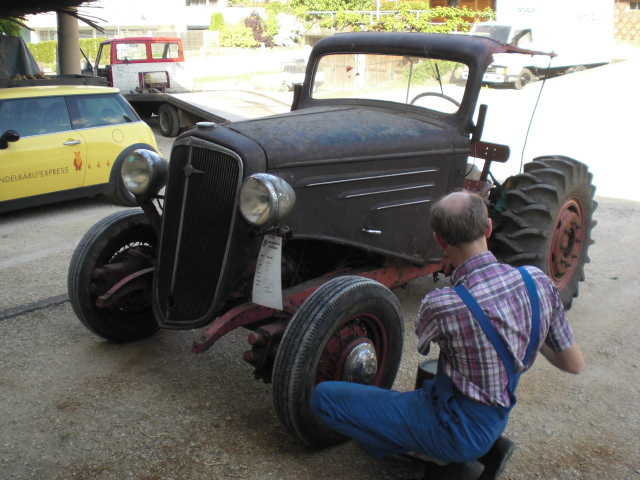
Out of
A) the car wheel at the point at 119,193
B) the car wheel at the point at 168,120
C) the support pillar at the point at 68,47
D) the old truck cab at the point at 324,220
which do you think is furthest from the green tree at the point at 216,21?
the old truck cab at the point at 324,220

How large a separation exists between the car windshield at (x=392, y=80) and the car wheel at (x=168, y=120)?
8.36 m

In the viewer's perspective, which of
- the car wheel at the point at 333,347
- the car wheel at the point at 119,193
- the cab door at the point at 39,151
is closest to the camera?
the car wheel at the point at 333,347

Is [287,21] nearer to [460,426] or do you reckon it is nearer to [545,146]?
[545,146]

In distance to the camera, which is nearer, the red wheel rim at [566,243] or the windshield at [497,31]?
the red wheel rim at [566,243]

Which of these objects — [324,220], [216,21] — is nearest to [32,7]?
[324,220]

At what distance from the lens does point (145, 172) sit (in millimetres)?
3953

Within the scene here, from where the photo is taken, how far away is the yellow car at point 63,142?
7.35 metres

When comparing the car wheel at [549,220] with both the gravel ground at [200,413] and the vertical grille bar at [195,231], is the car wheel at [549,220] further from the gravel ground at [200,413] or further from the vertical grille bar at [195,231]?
the vertical grille bar at [195,231]

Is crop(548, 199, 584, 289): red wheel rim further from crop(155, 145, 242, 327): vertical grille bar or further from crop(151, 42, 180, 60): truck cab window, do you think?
crop(151, 42, 180, 60): truck cab window

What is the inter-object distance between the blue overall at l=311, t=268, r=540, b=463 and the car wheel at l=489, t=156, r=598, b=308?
222 cm

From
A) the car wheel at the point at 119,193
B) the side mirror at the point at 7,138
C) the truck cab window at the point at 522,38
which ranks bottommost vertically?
the car wheel at the point at 119,193

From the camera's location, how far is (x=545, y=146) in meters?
12.1

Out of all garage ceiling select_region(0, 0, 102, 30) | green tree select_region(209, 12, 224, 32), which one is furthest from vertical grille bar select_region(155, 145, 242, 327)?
green tree select_region(209, 12, 224, 32)

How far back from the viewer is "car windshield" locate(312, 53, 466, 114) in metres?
4.70
